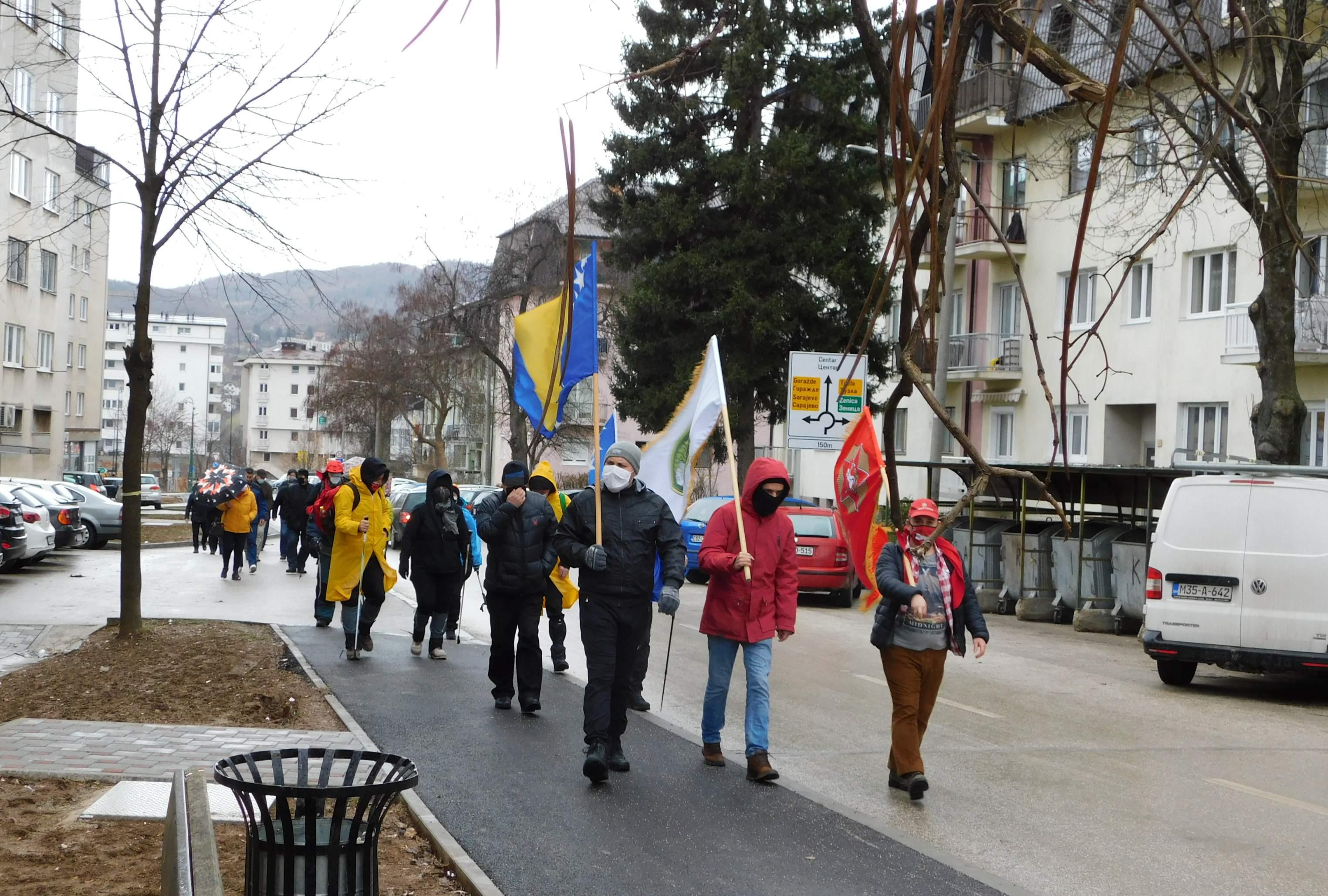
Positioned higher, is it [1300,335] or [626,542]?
[1300,335]

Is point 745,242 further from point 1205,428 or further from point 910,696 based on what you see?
point 910,696

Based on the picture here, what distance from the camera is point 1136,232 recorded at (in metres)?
24.7

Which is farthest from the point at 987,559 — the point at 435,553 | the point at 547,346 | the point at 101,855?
the point at 101,855

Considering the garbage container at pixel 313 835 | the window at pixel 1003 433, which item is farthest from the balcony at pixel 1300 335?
the garbage container at pixel 313 835

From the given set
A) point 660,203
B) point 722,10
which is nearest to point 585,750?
point 722,10

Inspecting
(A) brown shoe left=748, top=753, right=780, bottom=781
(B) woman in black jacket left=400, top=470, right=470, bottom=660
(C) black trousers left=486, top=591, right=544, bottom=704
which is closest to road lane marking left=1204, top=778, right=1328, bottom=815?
(A) brown shoe left=748, top=753, right=780, bottom=781

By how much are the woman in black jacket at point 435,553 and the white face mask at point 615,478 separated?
477 cm

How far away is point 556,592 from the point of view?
13.1m

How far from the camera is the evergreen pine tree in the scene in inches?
1276

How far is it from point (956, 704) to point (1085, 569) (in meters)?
9.04

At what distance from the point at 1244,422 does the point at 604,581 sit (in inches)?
911

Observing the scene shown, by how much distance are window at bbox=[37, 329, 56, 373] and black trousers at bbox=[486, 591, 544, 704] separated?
49.4 meters

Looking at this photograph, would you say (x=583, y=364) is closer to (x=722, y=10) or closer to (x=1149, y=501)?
(x=722, y=10)

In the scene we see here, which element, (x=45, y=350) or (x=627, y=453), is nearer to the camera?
(x=627, y=453)
